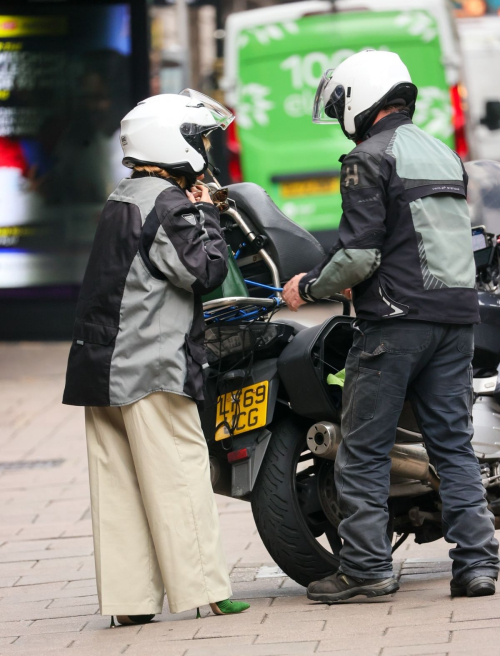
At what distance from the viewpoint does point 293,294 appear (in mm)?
4609

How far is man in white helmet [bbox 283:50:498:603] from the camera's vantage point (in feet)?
14.7

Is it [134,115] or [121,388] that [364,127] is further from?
[121,388]

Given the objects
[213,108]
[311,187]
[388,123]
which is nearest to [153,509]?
[213,108]

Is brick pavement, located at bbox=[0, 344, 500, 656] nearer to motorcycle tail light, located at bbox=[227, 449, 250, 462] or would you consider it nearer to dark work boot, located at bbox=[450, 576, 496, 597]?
dark work boot, located at bbox=[450, 576, 496, 597]

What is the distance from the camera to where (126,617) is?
4.62 m

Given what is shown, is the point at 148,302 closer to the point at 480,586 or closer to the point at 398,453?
the point at 398,453

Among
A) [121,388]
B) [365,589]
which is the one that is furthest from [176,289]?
[365,589]

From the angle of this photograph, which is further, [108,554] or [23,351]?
→ [23,351]

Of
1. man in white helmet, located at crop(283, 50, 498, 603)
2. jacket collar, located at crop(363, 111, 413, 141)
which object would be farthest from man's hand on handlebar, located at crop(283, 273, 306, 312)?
jacket collar, located at crop(363, 111, 413, 141)

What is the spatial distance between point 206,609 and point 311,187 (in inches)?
303

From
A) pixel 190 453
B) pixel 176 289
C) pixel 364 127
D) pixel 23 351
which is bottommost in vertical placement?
pixel 23 351

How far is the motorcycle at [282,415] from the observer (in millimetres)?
4680

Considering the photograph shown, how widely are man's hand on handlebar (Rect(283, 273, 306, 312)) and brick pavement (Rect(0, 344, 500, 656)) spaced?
1020 mm

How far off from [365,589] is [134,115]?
1.75 m
